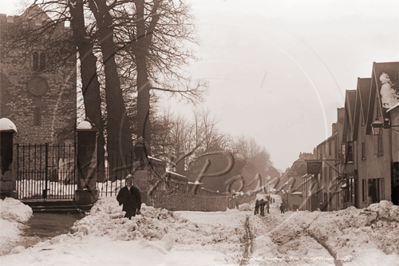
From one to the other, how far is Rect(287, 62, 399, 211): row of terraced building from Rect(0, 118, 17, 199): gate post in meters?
15.4

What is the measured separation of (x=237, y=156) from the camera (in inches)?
2047

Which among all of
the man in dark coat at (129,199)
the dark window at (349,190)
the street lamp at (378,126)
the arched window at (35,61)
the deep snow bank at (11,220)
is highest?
the arched window at (35,61)

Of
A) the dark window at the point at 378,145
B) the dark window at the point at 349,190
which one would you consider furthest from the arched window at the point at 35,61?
the dark window at the point at 378,145

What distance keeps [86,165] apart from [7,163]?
8.31 feet

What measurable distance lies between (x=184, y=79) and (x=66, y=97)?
26.0 metres

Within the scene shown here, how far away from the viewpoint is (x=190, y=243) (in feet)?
42.4

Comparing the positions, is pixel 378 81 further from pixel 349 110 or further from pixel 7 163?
pixel 7 163

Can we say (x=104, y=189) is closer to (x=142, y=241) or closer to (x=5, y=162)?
(x=5, y=162)

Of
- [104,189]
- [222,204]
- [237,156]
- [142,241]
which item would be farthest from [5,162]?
[237,156]

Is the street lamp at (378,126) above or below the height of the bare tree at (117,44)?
below

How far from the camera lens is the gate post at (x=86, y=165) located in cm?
1620

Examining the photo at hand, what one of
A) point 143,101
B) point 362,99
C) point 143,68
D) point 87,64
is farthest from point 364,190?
point 87,64

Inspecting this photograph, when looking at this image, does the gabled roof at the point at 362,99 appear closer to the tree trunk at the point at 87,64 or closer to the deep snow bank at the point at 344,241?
the deep snow bank at the point at 344,241

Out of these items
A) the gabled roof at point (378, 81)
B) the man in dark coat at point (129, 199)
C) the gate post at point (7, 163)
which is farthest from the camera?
the gabled roof at point (378, 81)
